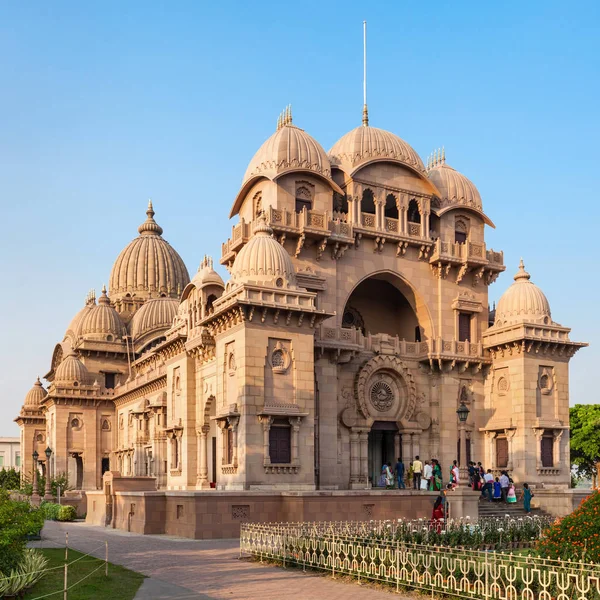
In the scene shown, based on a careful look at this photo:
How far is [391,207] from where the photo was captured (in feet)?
143

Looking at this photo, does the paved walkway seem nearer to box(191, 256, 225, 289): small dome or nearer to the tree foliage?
box(191, 256, 225, 289): small dome

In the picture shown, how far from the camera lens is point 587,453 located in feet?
212

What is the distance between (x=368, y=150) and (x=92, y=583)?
95.8ft

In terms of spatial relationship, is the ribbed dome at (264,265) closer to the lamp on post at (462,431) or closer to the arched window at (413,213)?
the lamp on post at (462,431)

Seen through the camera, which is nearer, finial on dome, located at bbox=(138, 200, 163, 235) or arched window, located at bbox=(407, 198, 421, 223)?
arched window, located at bbox=(407, 198, 421, 223)

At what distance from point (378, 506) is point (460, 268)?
1733 cm

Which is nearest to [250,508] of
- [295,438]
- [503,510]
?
[295,438]

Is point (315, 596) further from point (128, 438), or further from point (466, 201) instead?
point (128, 438)

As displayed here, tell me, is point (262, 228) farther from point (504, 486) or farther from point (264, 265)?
point (504, 486)

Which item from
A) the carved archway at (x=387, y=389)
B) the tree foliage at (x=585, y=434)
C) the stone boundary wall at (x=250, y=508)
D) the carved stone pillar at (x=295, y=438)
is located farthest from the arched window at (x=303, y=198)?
the tree foliage at (x=585, y=434)

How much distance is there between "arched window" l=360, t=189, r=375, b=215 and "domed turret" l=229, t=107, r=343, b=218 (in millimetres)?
3079

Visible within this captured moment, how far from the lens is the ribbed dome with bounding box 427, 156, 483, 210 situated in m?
43.9

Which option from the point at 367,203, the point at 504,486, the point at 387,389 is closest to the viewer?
the point at 504,486

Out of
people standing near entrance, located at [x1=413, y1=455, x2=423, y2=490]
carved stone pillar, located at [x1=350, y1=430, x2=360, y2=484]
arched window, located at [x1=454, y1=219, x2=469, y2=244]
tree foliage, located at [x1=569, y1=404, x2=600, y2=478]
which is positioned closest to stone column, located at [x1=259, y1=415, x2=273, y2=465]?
carved stone pillar, located at [x1=350, y1=430, x2=360, y2=484]
